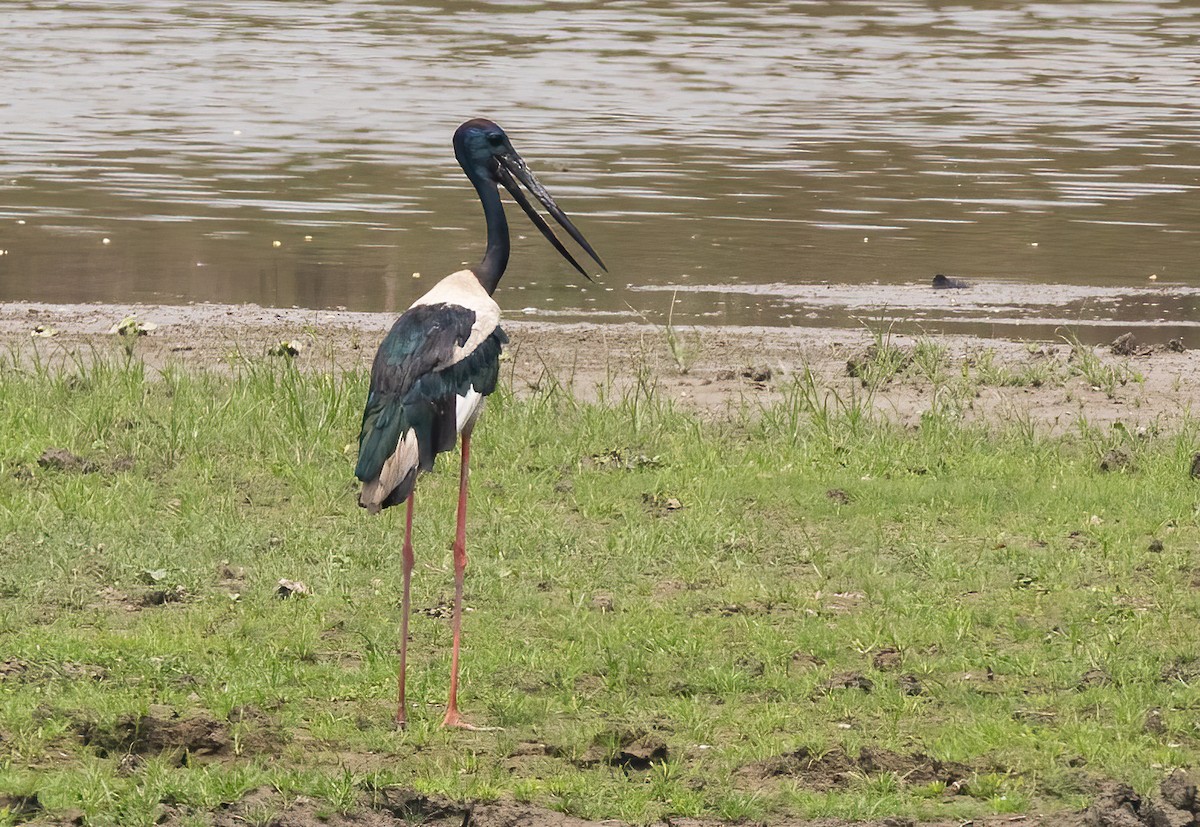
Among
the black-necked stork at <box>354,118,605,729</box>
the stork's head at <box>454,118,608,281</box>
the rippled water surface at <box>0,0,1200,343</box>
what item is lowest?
the rippled water surface at <box>0,0,1200,343</box>

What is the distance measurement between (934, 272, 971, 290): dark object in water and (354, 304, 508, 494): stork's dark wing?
6864 mm

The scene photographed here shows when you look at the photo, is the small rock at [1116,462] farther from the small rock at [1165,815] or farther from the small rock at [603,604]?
the small rock at [1165,815]

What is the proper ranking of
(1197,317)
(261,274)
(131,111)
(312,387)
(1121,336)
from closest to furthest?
(312,387), (1121,336), (1197,317), (261,274), (131,111)

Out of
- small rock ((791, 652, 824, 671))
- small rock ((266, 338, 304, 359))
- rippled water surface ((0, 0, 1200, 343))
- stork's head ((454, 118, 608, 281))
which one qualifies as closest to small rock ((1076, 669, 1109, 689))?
small rock ((791, 652, 824, 671))

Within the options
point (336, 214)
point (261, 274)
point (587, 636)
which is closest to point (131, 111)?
point (336, 214)

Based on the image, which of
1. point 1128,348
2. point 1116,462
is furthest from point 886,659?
point 1128,348

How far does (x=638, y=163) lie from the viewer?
16250 millimetres

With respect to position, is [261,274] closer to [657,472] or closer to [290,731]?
[657,472]

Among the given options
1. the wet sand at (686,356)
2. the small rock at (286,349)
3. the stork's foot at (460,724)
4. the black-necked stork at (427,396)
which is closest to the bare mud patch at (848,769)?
the stork's foot at (460,724)

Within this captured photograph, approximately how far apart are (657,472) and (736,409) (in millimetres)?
1384

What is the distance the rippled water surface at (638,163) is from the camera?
39.5ft

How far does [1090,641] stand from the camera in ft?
19.1

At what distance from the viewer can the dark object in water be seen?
12.0m

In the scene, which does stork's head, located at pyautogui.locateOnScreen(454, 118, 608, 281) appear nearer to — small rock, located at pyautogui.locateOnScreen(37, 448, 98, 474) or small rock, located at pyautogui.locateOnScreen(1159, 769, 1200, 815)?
small rock, located at pyautogui.locateOnScreen(37, 448, 98, 474)
